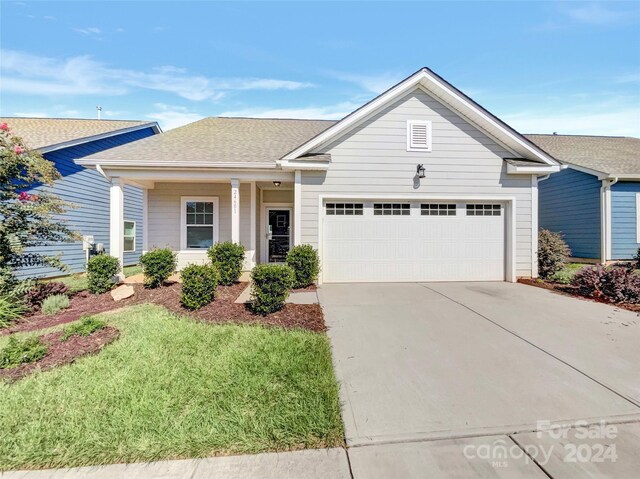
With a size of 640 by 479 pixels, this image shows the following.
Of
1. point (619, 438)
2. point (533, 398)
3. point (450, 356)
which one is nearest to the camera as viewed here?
point (619, 438)

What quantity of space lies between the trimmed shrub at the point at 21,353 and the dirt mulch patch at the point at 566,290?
31.4 feet

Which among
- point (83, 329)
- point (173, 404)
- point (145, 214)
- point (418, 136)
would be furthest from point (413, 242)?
point (145, 214)

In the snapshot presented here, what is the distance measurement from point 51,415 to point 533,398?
440 cm

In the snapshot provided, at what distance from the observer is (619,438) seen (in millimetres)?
2369

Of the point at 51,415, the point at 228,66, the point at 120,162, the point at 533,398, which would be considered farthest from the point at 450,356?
the point at 228,66

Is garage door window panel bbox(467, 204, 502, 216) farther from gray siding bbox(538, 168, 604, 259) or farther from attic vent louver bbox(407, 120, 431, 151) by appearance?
gray siding bbox(538, 168, 604, 259)

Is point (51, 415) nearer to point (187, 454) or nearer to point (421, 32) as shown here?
point (187, 454)

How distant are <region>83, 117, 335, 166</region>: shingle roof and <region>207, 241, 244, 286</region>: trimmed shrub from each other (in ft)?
7.89

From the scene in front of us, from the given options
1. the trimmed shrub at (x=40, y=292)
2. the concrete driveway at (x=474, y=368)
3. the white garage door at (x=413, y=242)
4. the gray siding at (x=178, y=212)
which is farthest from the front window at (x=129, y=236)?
the concrete driveway at (x=474, y=368)

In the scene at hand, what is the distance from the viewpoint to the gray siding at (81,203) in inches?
386

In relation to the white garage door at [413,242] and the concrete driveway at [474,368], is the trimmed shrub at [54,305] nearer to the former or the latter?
the concrete driveway at [474,368]

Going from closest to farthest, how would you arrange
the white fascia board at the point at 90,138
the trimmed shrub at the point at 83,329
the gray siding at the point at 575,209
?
the trimmed shrub at the point at 83,329, the white fascia board at the point at 90,138, the gray siding at the point at 575,209

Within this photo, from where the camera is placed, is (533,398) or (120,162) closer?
(533,398)

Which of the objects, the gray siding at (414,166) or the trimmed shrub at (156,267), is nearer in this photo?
the trimmed shrub at (156,267)
